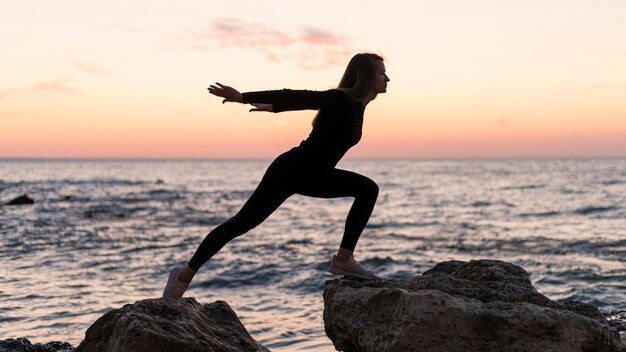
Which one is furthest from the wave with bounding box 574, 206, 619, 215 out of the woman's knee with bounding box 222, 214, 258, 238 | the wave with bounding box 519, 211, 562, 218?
the woman's knee with bounding box 222, 214, 258, 238

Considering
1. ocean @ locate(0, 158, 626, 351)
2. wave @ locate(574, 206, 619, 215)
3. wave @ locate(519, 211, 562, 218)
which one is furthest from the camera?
wave @ locate(574, 206, 619, 215)

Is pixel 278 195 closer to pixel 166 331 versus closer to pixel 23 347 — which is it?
pixel 166 331

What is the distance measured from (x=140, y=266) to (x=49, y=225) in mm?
13351

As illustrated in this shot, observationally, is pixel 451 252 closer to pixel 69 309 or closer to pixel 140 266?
pixel 140 266

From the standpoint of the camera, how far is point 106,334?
5.73m

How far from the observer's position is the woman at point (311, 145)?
5246 millimetres

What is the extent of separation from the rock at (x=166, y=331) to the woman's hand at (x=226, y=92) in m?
1.97

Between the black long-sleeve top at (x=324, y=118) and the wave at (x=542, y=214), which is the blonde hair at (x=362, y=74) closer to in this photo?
the black long-sleeve top at (x=324, y=118)

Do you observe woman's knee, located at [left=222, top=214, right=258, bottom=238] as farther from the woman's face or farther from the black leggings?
the woman's face

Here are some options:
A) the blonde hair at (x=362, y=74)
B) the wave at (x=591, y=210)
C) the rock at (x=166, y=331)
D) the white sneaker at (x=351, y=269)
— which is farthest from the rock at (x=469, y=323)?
the wave at (x=591, y=210)

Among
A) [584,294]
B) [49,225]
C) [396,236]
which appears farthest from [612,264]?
[49,225]

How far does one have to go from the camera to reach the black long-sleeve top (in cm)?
521

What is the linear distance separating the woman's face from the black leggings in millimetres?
803

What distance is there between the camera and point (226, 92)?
5.18m
